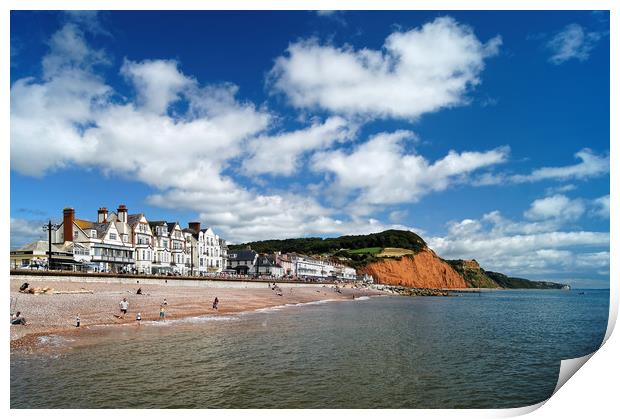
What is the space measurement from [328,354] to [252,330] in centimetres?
598

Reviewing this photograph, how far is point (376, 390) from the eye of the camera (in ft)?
37.6

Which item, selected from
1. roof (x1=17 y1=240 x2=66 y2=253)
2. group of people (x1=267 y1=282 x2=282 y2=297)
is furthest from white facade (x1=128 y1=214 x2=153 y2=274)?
group of people (x1=267 y1=282 x2=282 y2=297)

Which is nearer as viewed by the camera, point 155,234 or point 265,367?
point 265,367

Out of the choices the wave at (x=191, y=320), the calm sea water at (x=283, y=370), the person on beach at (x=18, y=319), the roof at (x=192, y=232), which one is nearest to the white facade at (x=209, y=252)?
the roof at (x=192, y=232)

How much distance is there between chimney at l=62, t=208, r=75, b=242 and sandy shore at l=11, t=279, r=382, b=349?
985 centimetres

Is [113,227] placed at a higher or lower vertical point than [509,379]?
higher

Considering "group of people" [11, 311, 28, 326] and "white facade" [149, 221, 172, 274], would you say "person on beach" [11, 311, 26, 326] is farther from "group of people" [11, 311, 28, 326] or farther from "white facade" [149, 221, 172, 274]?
"white facade" [149, 221, 172, 274]

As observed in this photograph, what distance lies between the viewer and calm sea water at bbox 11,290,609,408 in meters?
10.5

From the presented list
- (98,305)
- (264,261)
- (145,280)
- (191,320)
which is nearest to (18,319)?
(98,305)

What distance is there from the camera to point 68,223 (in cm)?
3853
